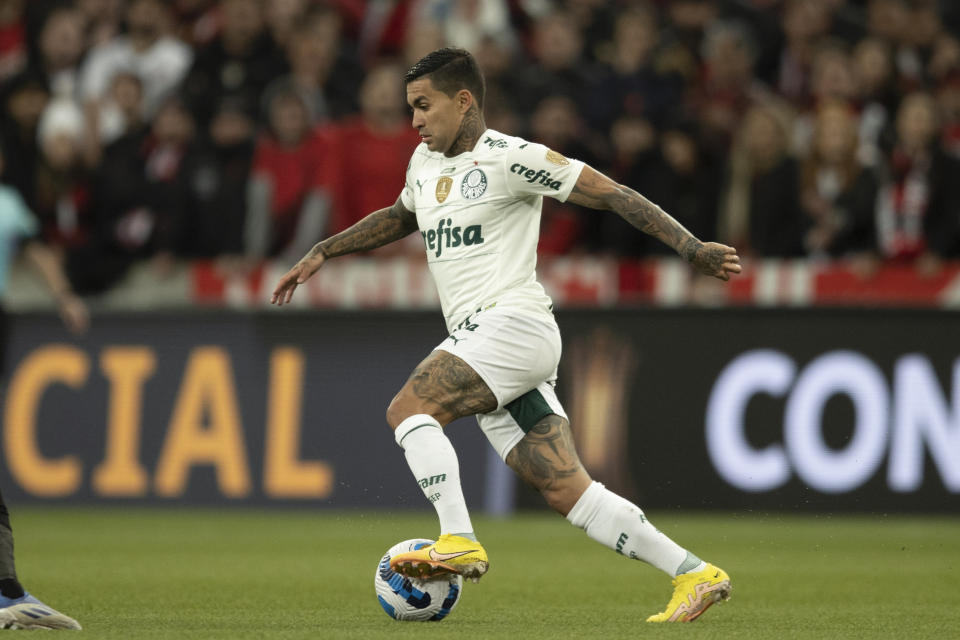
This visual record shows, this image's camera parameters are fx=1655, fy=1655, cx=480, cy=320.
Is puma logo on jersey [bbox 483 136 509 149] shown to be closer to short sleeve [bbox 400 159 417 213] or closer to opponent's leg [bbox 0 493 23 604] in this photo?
short sleeve [bbox 400 159 417 213]

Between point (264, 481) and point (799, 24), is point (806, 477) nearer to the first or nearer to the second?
point (264, 481)

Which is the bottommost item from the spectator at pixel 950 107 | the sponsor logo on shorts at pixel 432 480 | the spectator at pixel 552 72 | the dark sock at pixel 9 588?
the dark sock at pixel 9 588

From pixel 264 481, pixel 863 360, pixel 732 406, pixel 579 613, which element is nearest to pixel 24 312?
pixel 264 481

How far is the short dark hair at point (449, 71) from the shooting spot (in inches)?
276

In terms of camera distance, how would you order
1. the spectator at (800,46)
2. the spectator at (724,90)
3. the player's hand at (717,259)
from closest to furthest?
the player's hand at (717,259)
the spectator at (724,90)
the spectator at (800,46)

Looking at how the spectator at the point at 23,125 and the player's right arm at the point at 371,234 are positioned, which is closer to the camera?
the player's right arm at the point at 371,234

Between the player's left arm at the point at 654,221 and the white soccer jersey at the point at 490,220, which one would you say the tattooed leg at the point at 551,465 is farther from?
the player's left arm at the point at 654,221

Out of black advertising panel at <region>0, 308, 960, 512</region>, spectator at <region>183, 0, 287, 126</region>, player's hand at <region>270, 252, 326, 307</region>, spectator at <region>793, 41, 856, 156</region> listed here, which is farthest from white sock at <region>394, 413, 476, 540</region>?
spectator at <region>183, 0, 287, 126</region>

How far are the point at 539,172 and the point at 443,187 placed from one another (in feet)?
1.49

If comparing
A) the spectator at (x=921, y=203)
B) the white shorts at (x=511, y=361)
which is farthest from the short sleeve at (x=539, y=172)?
the spectator at (x=921, y=203)

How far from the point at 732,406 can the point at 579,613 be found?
17.8ft

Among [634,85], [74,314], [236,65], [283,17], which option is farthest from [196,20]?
[74,314]

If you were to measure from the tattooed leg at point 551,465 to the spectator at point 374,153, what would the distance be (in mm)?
6944

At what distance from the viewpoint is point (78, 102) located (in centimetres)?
1573
